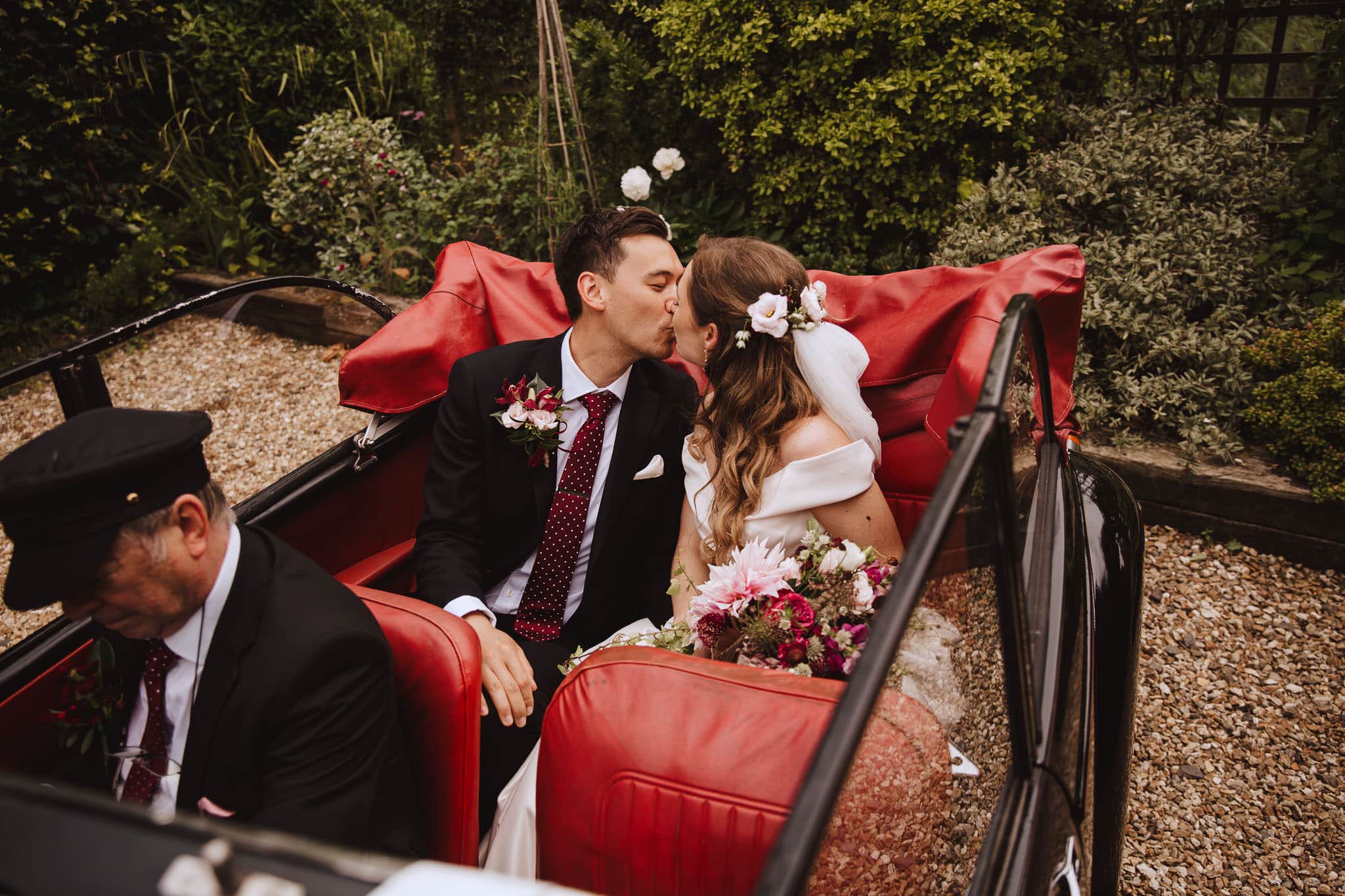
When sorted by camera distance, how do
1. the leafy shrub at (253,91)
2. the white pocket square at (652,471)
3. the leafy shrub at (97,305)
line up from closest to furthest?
the white pocket square at (652,471), the leafy shrub at (97,305), the leafy shrub at (253,91)

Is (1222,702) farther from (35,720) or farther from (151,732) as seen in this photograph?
(35,720)

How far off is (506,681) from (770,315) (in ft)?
3.58

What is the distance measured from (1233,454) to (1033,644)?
266 centimetres

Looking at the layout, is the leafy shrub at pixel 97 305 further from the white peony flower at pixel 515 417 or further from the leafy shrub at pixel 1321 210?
the leafy shrub at pixel 1321 210

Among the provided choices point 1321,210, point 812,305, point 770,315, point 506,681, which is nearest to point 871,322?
point 812,305

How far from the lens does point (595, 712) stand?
4.23 ft

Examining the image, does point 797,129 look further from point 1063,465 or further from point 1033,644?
point 1033,644

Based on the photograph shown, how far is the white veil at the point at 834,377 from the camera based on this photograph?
2.15 m

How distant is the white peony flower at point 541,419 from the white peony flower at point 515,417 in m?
0.02

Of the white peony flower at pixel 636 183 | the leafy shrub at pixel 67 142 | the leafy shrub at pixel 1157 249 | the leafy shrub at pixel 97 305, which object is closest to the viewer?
the leafy shrub at pixel 1157 249

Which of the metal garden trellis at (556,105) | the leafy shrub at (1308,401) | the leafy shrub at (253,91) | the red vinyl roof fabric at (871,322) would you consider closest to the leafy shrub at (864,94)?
the metal garden trellis at (556,105)

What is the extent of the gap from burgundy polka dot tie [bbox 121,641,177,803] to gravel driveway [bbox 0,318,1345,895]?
44.7 inches

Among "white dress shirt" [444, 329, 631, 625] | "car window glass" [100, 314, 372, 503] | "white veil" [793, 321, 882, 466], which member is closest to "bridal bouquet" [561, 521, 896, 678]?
"white veil" [793, 321, 882, 466]

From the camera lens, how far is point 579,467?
2367mm
